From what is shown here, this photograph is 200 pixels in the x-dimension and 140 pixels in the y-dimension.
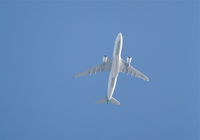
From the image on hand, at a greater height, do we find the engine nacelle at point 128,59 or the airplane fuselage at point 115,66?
the engine nacelle at point 128,59

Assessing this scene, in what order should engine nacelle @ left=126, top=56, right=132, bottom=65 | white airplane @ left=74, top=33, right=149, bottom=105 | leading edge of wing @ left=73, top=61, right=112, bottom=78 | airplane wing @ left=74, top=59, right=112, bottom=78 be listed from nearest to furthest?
1. white airplane @ left=74, top=33, right=149, bottom=105
2. engine nacelle @ left=126, top=56, right=132, bottom=65
3. airplane wing @ left=74, top=59, right=112, bottom=78
4. leading edge of wing @ left=73, top=61, right=112, bottom=78

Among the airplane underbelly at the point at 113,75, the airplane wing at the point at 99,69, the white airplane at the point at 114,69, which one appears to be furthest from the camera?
the airplane wing at the point at 99,69

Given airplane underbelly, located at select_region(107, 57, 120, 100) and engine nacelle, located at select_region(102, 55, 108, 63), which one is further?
engine nacelle, located at select_region(102, 55, 108, 63)

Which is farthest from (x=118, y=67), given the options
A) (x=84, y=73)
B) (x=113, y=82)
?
(x=84, y=73)

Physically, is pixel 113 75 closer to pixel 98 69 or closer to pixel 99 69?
pixel 99 69

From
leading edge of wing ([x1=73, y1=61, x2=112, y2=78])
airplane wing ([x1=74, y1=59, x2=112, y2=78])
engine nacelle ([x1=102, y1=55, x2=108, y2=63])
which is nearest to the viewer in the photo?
engine nacelle ([x1=102, y1=55, x2=108, y2=63])

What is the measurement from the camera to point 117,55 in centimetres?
7138

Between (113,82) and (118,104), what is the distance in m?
7.04

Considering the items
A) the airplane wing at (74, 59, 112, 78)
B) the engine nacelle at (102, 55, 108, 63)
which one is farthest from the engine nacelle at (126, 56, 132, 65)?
the engine nacelle at (102, 55, 108, 63)

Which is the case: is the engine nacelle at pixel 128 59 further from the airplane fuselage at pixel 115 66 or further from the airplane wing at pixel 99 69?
the airplane fuselage at pixel 115 66

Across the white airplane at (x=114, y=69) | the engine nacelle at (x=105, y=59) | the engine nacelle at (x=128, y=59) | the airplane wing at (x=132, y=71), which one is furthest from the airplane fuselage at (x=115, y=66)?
the airplane wing at (x=132, y=71)

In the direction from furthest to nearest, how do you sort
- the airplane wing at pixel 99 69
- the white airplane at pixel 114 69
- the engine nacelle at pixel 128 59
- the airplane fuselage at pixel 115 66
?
the airplane wing at pixel 99 69 → the engine nacelle at pixel 128 59 → the white airplane at pixel 114 69 → the airplane fuselage at pixel 115 66

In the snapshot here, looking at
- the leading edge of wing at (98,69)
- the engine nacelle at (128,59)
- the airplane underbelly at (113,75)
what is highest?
the engine nacelle at (128,59)

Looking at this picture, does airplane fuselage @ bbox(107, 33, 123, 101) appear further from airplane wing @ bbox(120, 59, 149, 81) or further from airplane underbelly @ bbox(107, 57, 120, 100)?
airplane wing @ bbox(120, 59, 149, 81)
